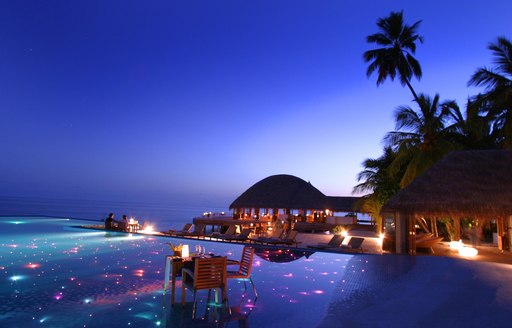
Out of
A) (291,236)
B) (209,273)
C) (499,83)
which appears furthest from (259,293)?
(499,83)

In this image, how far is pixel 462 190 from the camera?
11.2 meters

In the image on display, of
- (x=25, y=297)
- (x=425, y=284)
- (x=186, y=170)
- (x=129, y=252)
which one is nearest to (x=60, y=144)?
(x=186, y=170)

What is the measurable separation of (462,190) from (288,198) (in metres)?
14.2

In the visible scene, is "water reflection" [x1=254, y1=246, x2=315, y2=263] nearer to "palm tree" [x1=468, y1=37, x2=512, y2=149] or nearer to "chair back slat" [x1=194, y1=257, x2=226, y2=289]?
"chair back slat" [x1=194, y1=257, x2=226, y2=289]

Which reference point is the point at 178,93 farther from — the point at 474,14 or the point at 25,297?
the point at 25,297

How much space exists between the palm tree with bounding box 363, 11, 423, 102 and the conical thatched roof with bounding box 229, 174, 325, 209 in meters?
8.59

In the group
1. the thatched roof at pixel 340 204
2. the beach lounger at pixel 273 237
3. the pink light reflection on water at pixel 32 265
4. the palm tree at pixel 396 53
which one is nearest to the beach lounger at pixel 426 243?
the beach lounger at pixel 273 237

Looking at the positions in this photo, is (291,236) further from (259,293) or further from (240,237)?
(259,293)

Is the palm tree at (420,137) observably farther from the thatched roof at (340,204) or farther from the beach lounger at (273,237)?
the thatched roof at (340,204)

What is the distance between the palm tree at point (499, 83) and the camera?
12433 millimetres

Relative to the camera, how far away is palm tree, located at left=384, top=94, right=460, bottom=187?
15.1 m

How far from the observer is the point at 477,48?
1464cm

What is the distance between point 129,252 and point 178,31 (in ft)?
28.3

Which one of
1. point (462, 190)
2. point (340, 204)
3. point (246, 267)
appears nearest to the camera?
point (246, 267)
